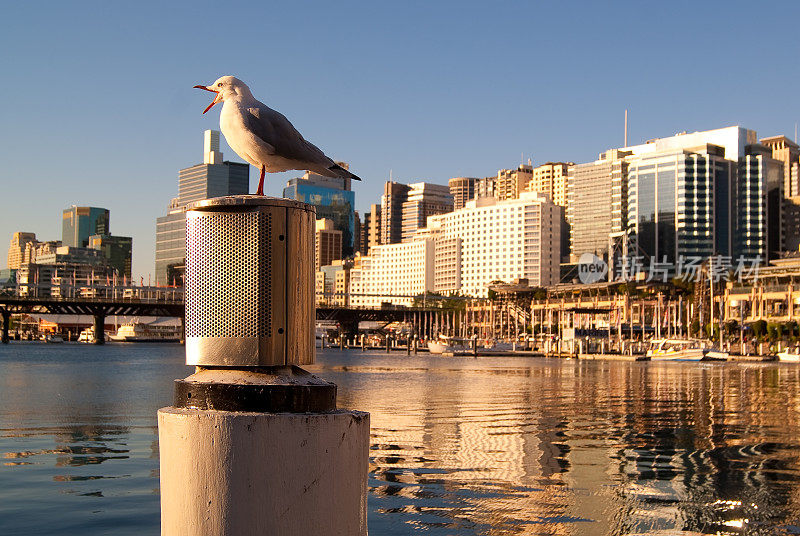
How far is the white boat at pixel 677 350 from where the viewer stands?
99500 mm

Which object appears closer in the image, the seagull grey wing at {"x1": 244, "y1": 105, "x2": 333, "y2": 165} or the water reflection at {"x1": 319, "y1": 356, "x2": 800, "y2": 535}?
the seagull grey wing at {"x1": 244, "y1": 105, "x2": 333, "y2": 165}

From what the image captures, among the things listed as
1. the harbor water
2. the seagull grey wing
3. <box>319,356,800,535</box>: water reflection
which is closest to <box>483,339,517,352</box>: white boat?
the harbor water

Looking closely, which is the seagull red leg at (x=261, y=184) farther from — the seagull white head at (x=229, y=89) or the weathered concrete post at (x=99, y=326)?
the weathered concrete post at (x=99, y=326)

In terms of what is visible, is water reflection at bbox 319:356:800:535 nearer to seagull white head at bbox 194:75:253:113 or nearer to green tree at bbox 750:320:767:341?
seagull white head at bbox 194:75:253:113

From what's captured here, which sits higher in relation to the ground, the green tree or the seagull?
the seagull

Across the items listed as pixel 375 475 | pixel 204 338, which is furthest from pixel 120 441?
pixel 204 338

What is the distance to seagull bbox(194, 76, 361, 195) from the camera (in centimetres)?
512

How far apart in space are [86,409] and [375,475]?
680 inches

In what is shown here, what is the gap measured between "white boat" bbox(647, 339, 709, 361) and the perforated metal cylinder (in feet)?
327

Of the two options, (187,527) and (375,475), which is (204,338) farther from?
(375,475)

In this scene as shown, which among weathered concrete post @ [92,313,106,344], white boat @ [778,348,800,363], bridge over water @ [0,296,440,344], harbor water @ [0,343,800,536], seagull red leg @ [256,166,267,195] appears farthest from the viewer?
weathered concrete post @ [92,313,106,344]

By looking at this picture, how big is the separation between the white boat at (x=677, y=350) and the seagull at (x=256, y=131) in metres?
98.8

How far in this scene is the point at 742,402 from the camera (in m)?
32.5

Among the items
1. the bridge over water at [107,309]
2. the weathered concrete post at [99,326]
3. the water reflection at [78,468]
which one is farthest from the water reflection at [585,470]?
the weathered concrete post at [99,326]
